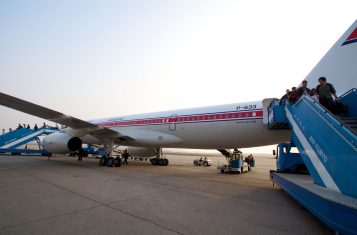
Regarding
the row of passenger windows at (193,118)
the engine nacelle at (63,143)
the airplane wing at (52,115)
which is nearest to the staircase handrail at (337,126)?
the row of passenger windows at (193,118)

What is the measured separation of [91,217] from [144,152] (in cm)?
1461

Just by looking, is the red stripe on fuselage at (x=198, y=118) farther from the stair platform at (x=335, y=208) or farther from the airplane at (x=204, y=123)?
the stair platform at (x=335, y=208)

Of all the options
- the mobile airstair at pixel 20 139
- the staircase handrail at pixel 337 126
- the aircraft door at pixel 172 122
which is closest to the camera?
the staircase handrail at pixel 337 126

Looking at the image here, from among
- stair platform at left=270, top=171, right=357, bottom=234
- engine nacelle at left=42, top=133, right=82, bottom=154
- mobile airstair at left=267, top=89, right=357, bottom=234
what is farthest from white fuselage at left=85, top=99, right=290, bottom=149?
stair platform at left=270, top=171, right=357, bottom=234

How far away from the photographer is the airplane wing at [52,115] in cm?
1095

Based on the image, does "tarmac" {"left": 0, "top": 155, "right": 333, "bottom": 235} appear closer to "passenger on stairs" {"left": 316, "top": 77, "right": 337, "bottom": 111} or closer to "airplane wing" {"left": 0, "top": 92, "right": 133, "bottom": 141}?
"passenger on stairs" {"left": 316, "top": 77, "right": 337, "bottom": 111}

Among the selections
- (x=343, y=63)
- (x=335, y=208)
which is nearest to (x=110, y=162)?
(x=343, y=63)

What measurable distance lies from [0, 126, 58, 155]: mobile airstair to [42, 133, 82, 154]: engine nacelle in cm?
1189

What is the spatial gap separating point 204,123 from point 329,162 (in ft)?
28.4

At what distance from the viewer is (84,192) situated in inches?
253

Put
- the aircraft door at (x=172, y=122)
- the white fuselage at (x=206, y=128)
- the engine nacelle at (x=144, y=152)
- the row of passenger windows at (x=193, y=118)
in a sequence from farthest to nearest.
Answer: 1. the engine nacelle at (x=144, y=152)
2. the aircraft door at (x=172, y=122)
3. the row of passenger windows at (x=193, y=118)
4. the white fuselage at (x=206, y=128)

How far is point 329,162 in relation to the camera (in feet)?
12.5

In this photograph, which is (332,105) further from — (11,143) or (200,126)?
(11,143)

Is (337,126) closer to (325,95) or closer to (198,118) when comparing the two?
(325,95)
